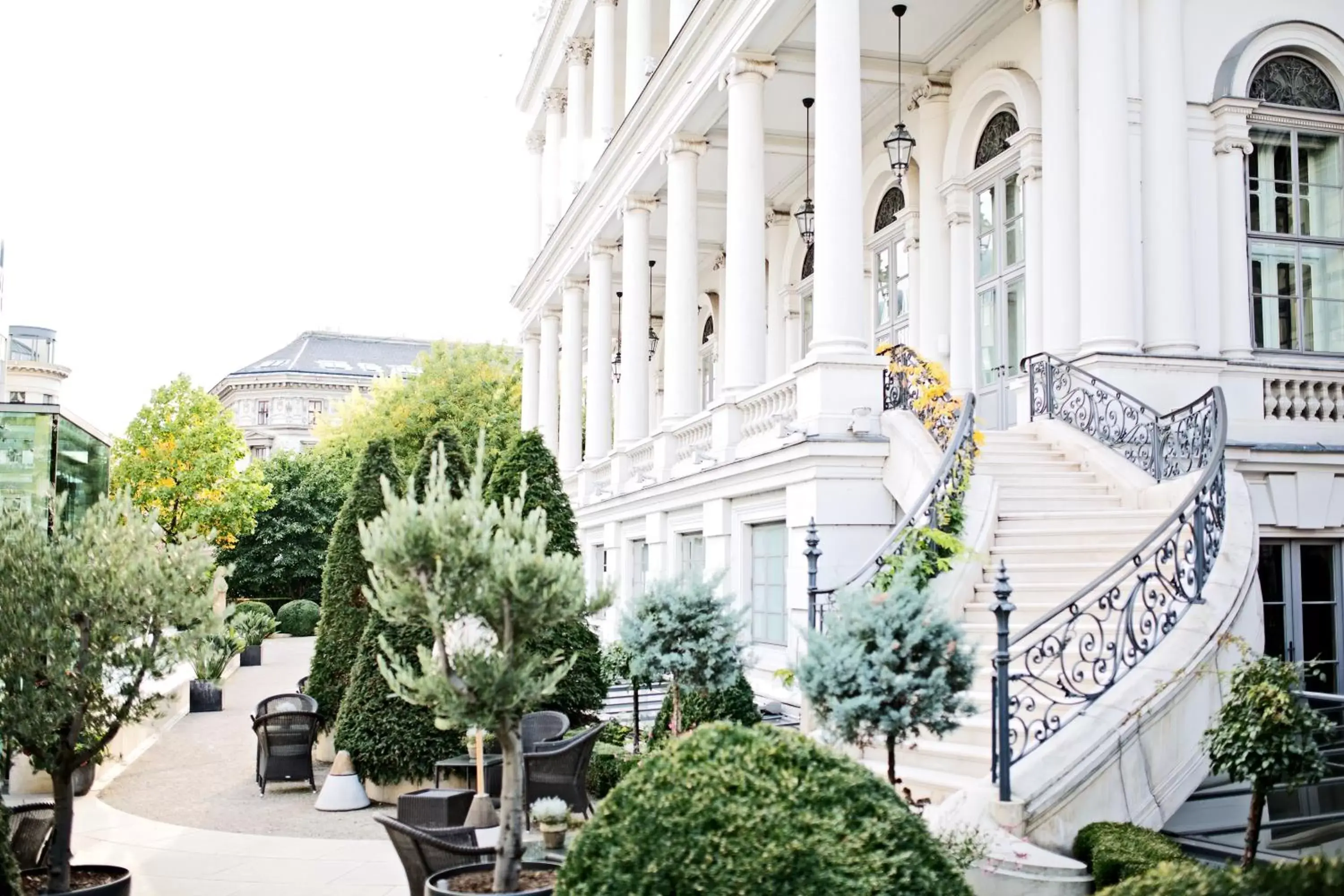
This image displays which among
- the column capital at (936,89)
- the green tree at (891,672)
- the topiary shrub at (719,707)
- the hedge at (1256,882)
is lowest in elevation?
the topiary shrub at (719,707)

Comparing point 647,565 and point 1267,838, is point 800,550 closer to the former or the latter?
point 1267,838

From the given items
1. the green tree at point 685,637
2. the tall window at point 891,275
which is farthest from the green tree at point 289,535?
the green tree at point 685,637

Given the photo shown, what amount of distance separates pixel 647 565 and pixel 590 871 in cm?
1640

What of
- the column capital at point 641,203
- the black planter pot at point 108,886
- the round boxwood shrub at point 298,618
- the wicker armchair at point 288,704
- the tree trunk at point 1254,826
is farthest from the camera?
the round boxwood shrub at point 298,618

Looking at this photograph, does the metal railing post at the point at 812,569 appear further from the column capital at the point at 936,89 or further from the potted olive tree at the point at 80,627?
the column capital at the point at 936,89

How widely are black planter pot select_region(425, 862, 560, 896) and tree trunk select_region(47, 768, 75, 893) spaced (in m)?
2.45

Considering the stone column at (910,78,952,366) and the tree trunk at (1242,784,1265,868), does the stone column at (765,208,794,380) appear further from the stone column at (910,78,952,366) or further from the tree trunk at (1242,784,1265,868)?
the tree trunk at (1242,784,1265,868)

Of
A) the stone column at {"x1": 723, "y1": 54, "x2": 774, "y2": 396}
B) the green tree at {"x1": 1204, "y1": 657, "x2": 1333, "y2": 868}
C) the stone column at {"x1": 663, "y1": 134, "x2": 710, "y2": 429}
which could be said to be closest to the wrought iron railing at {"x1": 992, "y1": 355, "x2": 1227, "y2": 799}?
the green tree at {"x1": 1204, "y1": 657, "x2": 1333, "y2": 868}

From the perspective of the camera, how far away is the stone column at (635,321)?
22.4 metres

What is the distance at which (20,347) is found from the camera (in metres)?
102

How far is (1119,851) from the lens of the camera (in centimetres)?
733

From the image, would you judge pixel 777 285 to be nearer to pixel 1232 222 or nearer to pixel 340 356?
pixel 1232 222

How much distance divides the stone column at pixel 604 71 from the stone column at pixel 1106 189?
13033mm

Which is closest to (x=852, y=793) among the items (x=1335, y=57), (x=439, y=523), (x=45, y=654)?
(x=439, y=523)
